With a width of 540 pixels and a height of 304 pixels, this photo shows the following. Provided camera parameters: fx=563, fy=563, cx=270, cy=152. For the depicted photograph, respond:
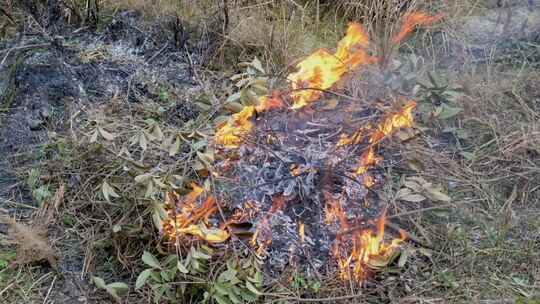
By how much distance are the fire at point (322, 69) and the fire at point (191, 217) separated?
2.11 feet

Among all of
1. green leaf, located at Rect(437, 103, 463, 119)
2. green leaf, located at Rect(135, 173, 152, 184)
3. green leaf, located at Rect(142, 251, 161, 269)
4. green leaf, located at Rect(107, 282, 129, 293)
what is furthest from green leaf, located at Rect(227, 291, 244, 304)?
green leaf, located at Rect(437, 103, 463, 119)

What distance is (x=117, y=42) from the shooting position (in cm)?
327

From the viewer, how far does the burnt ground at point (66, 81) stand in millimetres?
2594

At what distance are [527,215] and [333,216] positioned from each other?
0.91 meters

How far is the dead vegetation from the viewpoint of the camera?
6.95ft

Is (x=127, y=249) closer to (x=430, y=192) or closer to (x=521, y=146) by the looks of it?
(x=430, y=192)

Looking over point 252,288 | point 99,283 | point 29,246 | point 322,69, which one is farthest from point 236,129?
point 29,246

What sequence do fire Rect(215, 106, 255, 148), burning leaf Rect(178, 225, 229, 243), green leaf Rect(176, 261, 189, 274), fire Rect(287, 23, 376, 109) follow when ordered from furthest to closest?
fire Rect(287, 23, 376, 109) < fire Rect(215, 106, 255, 148) < burning leaf Rect(178, 225, 229, 243) < green leaf Rect(176, 261, 189, 274)

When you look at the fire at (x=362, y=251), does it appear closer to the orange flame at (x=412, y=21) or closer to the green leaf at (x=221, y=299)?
the green leaf at (x=221, y=299)

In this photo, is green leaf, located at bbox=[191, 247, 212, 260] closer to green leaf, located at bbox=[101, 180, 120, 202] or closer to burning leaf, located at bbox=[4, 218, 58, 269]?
green leaf, located at bbox=[101, 180, 120, 202]

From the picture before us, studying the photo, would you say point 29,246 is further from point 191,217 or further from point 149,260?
point 191,217

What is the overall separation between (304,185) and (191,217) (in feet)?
1.51

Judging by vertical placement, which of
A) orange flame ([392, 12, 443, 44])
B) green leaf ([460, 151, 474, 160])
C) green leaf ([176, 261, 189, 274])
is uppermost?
orange flame ([392, 12, 443, 44])

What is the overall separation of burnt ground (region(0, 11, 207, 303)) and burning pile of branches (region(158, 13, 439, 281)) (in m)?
0.57
